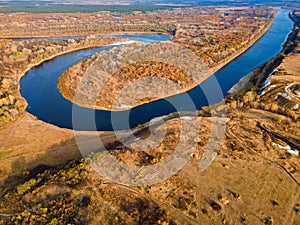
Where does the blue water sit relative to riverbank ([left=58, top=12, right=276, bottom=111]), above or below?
below

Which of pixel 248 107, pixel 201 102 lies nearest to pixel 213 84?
pixel 201 102

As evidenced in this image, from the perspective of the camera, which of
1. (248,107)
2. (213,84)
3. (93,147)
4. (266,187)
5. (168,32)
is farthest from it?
(168,32)

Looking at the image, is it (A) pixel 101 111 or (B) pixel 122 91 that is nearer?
(A) pixel 101 111

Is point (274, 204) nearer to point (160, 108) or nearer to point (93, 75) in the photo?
point (160, 108)

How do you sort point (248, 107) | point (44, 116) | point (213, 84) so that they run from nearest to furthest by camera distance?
point (248, 107), point (44, 116), point (213, 84)

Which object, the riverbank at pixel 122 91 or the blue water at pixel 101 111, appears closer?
the blue water at pixel 101 111

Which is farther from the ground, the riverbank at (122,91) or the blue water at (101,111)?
the riverbank at (122,91)

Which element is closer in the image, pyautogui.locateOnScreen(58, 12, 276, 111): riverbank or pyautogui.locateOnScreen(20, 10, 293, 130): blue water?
pyautogui.locateOnScreen(20, 10, 293, 130): blue water

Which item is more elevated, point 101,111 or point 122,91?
point 122,91
